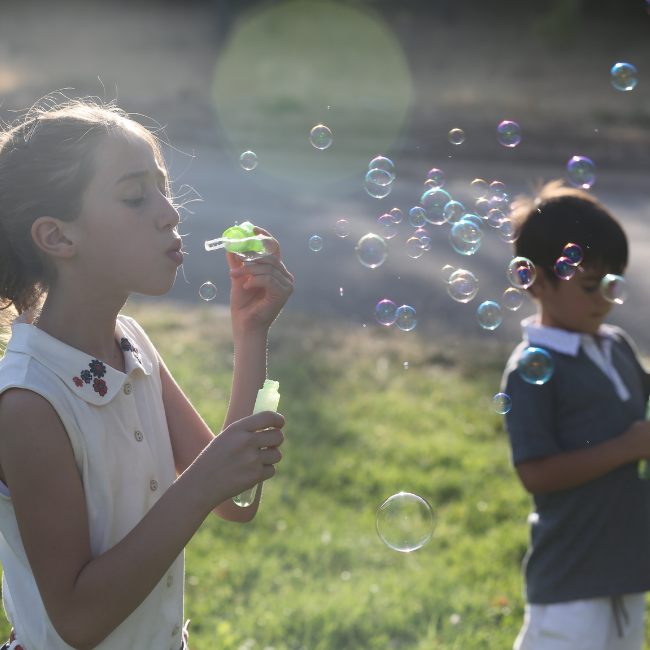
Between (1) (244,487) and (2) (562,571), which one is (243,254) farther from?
(2) (562,571)

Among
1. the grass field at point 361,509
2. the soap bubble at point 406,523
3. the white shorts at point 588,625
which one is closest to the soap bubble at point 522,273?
the soap bubble at point 406,523

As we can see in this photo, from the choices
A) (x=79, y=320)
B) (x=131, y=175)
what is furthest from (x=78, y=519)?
(x=131, y=175)

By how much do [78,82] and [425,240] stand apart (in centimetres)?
1493

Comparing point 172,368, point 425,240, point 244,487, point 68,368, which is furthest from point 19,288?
point 172,368

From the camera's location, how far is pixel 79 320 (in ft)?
4.78

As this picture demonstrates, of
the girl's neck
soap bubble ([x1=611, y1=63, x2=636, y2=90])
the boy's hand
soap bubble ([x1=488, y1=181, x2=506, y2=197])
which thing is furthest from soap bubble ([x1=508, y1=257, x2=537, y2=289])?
the girl's neck

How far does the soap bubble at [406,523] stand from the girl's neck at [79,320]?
0.87 metres

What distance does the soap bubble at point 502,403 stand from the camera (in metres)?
2.02

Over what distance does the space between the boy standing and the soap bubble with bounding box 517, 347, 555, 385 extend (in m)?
0.04

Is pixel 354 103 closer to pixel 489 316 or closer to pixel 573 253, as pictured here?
pixel 489 316

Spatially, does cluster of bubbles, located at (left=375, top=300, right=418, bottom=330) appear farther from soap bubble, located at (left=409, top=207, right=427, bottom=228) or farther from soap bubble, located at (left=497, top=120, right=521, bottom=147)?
soap bubble, located at (left=497, top=120, right=521, bottom=147)

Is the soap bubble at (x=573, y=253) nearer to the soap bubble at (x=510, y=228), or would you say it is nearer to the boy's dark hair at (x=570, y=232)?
the boy's dark hair at (x=570, y=232)

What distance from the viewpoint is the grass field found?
8.42 ft

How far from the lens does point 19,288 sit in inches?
59.2
